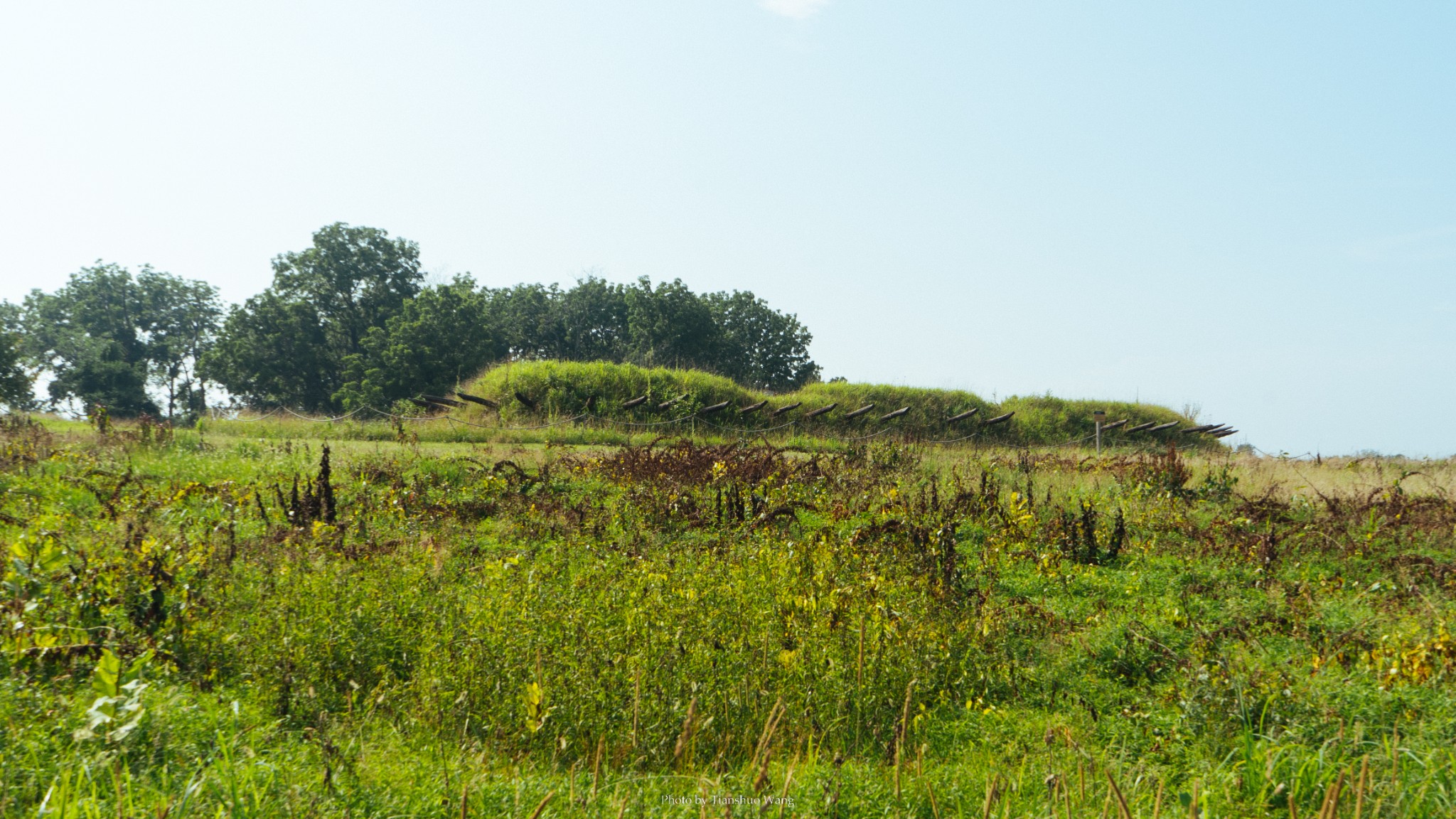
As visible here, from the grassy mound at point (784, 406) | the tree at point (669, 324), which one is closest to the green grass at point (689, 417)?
the grassy mound at point (784, 406)

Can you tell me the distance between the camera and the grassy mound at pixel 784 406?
22891 millimetres

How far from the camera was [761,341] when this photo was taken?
5900 centimetres

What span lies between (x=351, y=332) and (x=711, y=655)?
4906 cm

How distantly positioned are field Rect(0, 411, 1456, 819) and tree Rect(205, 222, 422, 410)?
39.4 meters

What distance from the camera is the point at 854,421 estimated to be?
89.1 ft

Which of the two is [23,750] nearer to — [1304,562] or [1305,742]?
[1305,742]

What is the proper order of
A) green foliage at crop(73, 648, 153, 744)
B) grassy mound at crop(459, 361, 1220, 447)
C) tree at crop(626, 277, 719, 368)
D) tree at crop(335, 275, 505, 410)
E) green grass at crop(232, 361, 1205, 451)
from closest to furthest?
green foliage at crop(73, 648, 153, 744) → green grass at crop(232, 361, 1205, 451) → grassy mound at crop(459, 361, 1220, 447) → tree at crop(335, 275, 505, 410) → tree at crop(626, 277, 719, 368)

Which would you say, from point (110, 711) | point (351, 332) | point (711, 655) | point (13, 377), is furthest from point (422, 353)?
point (110, 711)

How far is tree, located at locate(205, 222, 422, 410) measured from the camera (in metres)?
45.3

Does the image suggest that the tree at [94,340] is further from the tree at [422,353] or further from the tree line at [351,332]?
the tree at [422,353]

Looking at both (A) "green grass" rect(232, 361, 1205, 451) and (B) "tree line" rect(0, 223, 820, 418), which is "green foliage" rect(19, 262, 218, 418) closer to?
(B) "tree line" rect(0, 223, 820, 418)

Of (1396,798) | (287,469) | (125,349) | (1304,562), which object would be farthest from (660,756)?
(125,349)

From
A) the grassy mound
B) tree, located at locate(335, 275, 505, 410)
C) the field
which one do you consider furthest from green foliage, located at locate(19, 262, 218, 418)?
the field

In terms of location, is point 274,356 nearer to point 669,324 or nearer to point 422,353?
point 422,353
